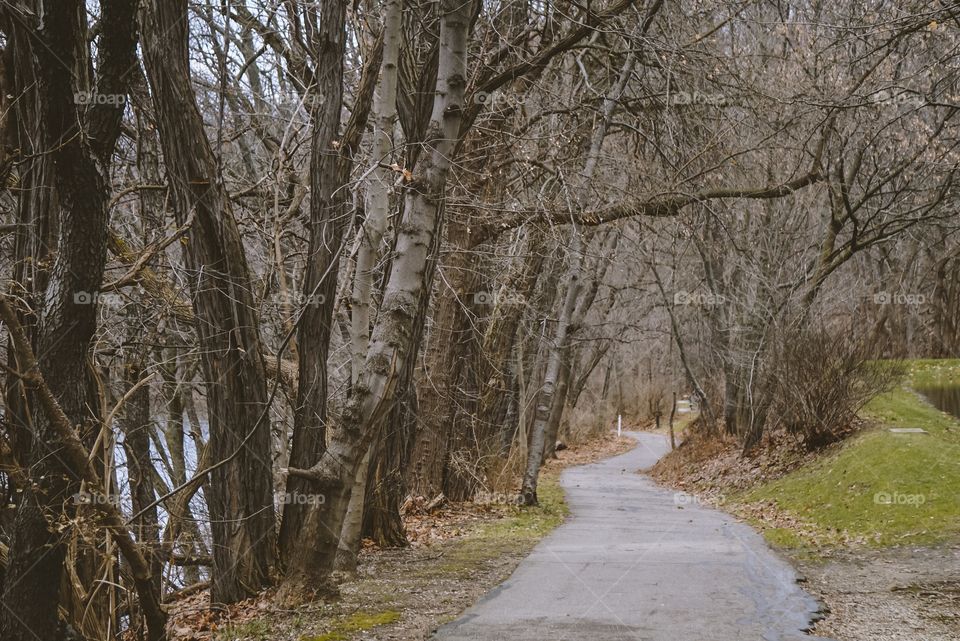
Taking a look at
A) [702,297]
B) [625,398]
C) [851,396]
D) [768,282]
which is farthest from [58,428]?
[625,398]

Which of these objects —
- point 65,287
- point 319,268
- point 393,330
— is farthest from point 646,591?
point 65,287

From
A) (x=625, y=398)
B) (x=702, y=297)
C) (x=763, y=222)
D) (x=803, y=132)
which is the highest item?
(x=803, y=132)

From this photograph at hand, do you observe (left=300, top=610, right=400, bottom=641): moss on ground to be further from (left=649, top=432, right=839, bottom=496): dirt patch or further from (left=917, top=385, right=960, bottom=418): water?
(left=917, top=385, right=960, bottom=418): water

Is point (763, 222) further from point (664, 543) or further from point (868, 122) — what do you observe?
point (664, 543)

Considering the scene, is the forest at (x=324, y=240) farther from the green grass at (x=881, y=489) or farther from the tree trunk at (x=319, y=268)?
the green grass at (x=881, y=489)

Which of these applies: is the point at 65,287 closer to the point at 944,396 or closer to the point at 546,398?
the point at 546,398

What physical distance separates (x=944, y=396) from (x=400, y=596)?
20.0m

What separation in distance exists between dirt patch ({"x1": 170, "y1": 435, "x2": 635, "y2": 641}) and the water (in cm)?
1252

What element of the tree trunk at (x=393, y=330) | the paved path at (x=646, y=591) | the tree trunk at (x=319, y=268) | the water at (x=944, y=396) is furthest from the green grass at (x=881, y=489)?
the tree trunk at (x=393, y=330)

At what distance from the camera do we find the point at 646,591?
7297 millimetres

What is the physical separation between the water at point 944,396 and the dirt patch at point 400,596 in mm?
12523

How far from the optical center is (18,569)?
19.2 feet

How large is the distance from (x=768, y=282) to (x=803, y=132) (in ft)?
11.3

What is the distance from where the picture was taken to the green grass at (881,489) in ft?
35.7
